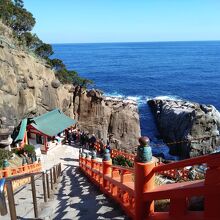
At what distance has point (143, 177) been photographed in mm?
4824

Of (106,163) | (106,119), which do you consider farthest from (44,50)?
(106,163)

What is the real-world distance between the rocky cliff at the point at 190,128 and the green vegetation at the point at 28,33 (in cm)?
1595

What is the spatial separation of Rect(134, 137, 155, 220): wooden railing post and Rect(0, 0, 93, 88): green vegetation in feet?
118

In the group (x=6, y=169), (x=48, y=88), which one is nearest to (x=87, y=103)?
(x=48, y=88)

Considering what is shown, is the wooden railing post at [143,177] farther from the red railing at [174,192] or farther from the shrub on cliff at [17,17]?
the shrub on cliff at [17,17]

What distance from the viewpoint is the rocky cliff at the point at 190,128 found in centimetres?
4215

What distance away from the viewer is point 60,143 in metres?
28.0

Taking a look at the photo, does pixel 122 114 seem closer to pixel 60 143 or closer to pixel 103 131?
pixel 103 131

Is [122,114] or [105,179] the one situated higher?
[105,179]

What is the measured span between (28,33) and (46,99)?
1736 centimetres

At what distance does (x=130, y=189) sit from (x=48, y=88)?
27636 millimetres

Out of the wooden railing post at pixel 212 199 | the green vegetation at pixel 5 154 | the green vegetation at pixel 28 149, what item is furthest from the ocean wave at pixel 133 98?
the wooden railing post at pixel 212 199

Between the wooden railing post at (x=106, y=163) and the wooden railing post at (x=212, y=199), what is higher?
the wooden railing post at (x=212, y=199)

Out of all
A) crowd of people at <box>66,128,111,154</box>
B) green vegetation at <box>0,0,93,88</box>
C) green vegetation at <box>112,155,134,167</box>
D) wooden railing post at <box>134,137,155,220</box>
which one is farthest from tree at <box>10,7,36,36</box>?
wooden railing post at <box>134,137,155,220</box>
